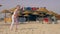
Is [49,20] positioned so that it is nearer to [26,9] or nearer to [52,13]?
[52,13]

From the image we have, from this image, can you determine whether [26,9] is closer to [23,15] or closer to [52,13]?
[23,15]

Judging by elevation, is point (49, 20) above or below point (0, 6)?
below

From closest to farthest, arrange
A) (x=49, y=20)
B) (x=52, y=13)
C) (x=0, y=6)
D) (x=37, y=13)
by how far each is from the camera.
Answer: (x=0, y=6) < (x=49, y=20) < (x=52, y=13) < (x=37, y=13)

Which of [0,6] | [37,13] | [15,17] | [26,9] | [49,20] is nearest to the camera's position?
[15,17]

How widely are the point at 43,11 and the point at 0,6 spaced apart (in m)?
10.6

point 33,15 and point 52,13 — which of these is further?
point 33,15

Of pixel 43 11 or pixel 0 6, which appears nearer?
pixel 0 6

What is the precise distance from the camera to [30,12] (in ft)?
96.9

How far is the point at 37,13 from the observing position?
94.3ft

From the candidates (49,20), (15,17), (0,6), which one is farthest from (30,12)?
(15,17)

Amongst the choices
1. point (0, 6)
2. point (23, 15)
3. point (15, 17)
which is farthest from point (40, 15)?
point (15, 17)

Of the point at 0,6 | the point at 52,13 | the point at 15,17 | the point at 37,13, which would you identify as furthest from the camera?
the point at 37,13

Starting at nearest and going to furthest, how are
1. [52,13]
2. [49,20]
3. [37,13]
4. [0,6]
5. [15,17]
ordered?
[15,17]
[0,6]
[49,20]
[52,13]
[37,13]

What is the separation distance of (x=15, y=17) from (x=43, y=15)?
779 inches
